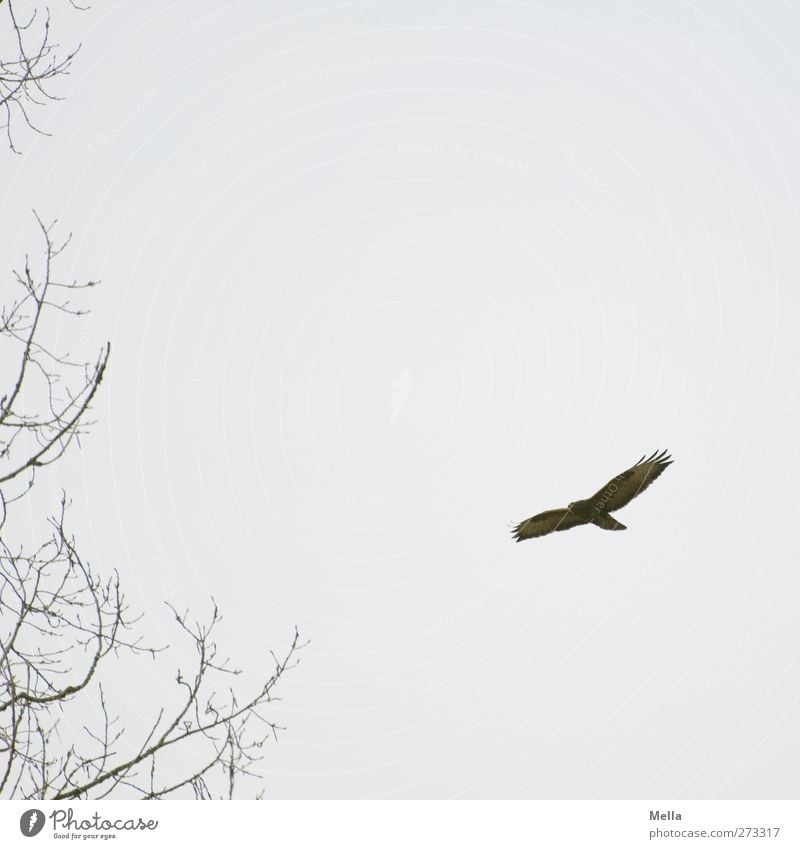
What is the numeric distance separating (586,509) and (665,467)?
2.65ft

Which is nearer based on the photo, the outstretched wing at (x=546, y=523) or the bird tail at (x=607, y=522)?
the bird tail at (x=607, y=522)

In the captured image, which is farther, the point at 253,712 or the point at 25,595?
the point at 253,712

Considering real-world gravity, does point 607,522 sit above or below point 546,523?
below

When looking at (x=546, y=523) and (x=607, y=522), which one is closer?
(x=607, y=522)

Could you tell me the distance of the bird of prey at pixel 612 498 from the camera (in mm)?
10656

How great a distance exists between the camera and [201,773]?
7.15 meters

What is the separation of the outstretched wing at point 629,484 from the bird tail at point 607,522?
56 millimetres

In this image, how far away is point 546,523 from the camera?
1112 centimetres

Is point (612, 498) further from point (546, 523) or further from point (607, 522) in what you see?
point (546, 523)

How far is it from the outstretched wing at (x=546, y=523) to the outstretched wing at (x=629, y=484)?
28cm

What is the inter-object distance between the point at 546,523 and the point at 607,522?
64 centimetres

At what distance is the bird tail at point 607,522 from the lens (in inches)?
420
